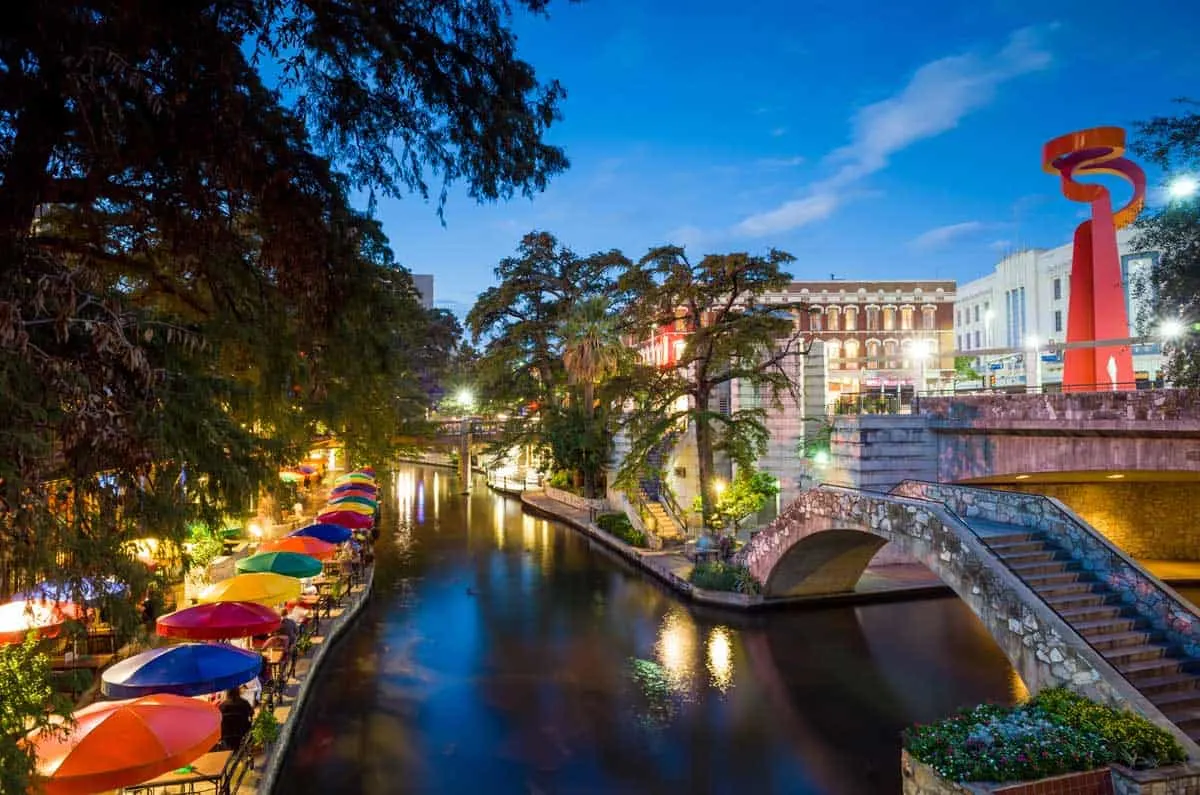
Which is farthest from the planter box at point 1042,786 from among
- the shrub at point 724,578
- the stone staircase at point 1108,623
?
the shrub at point 724,578

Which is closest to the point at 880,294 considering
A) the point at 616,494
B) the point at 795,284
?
the point at 795,284

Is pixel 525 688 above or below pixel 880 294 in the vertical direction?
below

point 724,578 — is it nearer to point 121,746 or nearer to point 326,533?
point 326,533

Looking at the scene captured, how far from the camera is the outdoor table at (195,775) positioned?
1009 centimetres

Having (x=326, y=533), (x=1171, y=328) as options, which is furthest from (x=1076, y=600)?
(x=326, y=533)

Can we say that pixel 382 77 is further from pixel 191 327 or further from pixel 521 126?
pixel 191 327

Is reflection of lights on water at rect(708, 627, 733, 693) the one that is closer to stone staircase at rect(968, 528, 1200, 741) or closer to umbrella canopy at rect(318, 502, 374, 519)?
stone staircase at rect(968, 528, 1200, 741)

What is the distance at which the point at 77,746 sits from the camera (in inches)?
343

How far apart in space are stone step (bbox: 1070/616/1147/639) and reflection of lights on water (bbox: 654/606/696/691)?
759 cm

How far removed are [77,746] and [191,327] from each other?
522cm

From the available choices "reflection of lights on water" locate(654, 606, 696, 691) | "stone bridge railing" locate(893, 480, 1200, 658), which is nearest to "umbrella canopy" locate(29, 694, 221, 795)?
"reflection of lights on water" locate(654, 606, 696, 691)

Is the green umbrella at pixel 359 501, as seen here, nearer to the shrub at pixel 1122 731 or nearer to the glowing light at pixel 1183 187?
the shrub at pixel 1122 731

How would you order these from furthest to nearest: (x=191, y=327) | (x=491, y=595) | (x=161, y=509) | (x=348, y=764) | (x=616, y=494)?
(x=616, y=494) < (x=491, y=595) < (x=348, y=764) < (x=191, y=327) < (x=161, y=509)

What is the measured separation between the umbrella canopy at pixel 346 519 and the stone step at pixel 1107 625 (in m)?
Answer: 21.6
